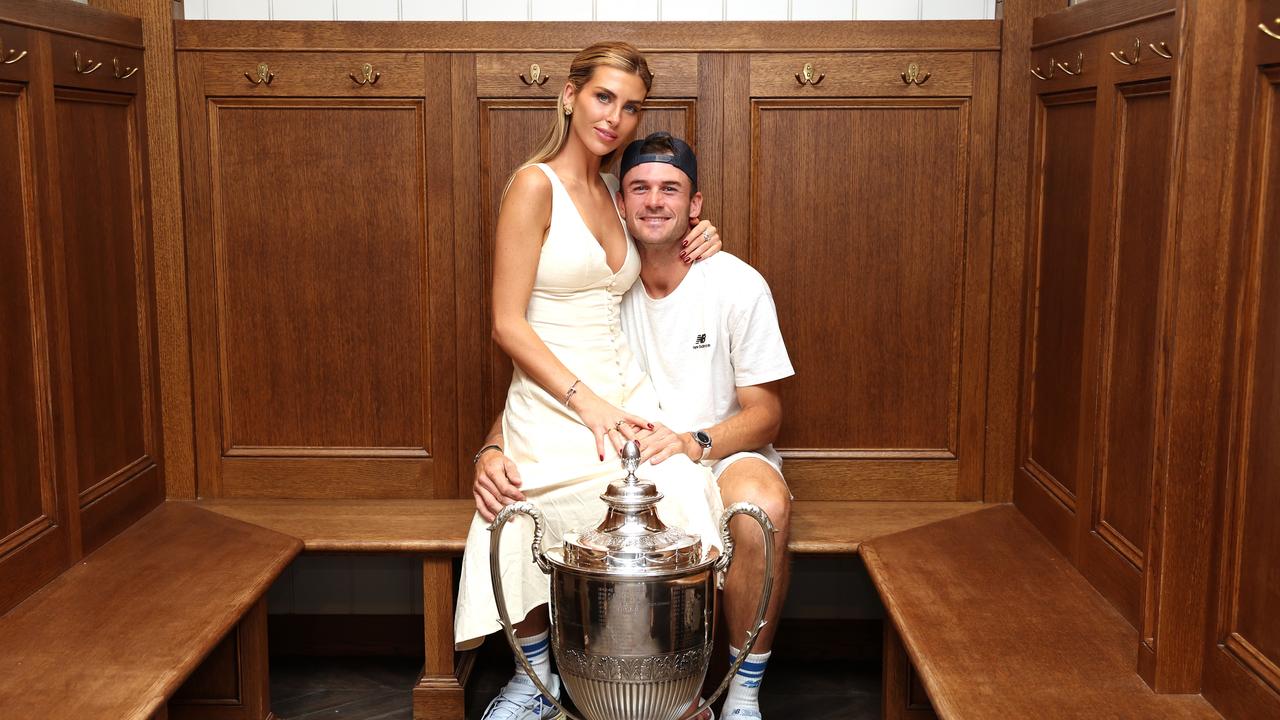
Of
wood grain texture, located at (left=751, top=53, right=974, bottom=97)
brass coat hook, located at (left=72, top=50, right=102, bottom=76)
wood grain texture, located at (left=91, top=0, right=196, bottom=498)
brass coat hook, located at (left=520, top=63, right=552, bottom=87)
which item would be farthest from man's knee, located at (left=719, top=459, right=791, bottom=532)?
brass coat hook, located at (left=72, top=50, right=102, bottom=76)

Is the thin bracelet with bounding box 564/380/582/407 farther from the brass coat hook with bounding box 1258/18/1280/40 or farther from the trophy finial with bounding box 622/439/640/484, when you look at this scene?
the brass coat hook with bounding box 1258/18/1280/40

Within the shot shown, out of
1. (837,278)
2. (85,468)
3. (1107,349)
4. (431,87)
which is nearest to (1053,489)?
(1107,349)

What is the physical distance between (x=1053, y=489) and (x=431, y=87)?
1.76 metres

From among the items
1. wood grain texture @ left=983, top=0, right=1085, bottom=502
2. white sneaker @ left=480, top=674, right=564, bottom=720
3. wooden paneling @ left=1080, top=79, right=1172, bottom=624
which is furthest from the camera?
wood grain texture @ left=983, top=0, right=1085, bottom=502

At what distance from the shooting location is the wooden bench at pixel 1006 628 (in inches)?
80.1

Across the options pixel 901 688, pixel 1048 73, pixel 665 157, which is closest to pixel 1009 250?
pixel 1048 73

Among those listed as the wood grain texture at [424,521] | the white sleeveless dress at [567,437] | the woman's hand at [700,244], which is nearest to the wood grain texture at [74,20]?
the white sleeveless dress at [567,437]

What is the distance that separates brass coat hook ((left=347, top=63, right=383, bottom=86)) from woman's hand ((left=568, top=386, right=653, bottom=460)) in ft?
3.29

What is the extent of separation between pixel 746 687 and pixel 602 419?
0.64 metres

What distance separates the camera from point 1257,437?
73.7 inches

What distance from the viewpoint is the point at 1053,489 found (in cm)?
290

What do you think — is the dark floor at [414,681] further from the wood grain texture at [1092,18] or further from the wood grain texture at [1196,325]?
the wood grain texture at [1092,18]

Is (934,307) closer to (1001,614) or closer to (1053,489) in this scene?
(1053,489)

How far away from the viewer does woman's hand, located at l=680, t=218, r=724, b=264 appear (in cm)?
294
